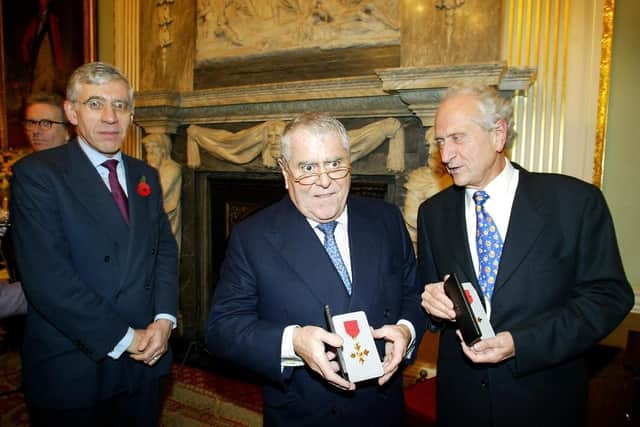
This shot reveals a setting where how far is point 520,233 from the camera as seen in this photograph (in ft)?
5.96

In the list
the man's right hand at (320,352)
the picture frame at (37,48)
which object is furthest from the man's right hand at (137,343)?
the picture frame at (37,48)

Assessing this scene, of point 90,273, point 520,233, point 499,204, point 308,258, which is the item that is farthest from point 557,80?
point 90,273

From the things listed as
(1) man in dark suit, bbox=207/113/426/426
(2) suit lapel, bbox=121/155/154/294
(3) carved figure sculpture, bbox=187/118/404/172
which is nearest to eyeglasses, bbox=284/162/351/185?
(1) man in dark suit, bbox=207/113/426/426

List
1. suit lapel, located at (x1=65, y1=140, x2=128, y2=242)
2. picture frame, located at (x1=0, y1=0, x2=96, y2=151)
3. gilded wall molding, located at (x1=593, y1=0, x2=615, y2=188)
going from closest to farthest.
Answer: suit lapel, located at (x1=65, y1=140, x2=128, y2=242), gilded wall molding, located at (x1=593, y1=0, x2=615, y2=188), picture frame, located at (x1=0, y1=0, x2=96, y2=151)

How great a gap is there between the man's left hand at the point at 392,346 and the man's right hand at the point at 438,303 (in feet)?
0.60

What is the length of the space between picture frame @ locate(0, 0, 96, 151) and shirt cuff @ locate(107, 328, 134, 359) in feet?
15.5

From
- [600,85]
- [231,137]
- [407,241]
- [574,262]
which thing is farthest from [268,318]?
[231,137]

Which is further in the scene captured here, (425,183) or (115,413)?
(425,183)

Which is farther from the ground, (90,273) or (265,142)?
(265,142)

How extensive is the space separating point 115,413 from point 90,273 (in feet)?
2.03

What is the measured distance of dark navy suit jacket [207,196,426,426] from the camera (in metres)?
1.66

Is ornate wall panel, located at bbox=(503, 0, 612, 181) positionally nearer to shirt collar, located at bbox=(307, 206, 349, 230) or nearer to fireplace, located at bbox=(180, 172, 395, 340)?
shirt collar, located at bbox=(307, 206, 349, 230)

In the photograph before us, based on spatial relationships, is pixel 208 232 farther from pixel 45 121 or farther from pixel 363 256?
pixel 363 256

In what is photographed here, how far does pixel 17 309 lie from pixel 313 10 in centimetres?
324
